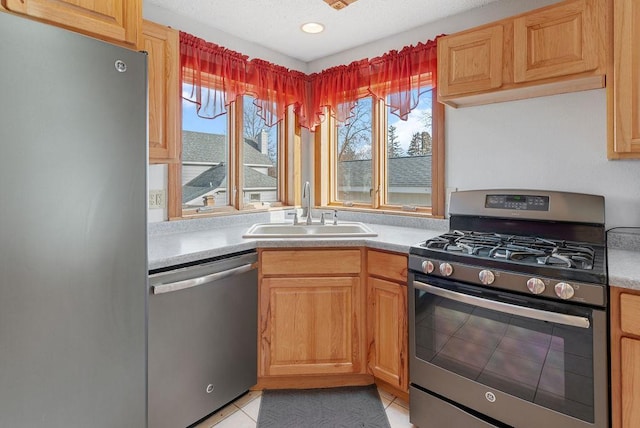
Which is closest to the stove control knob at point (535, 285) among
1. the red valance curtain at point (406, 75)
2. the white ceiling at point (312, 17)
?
the red valance curtain at point (406, 75)

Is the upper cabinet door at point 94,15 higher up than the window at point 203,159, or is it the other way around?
the upper cabinet door at point 94,15

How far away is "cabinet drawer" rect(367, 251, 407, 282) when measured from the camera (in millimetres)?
1841

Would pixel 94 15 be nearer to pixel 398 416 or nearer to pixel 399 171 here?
pixel 399 171

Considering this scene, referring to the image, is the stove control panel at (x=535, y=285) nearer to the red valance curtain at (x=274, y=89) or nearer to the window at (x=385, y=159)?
the window at (x=385, y=159)

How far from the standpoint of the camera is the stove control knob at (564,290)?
127cm

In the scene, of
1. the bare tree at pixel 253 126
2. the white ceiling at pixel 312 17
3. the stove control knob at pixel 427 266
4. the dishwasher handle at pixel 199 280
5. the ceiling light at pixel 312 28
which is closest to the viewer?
the dishwasher handle at pixel 199 280

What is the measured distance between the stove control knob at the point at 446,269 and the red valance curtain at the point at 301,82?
48.5 inches

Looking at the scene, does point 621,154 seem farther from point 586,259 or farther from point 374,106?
point 374,106

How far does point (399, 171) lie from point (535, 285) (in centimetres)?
148

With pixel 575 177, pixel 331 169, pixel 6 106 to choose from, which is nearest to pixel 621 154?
pixel 575 177

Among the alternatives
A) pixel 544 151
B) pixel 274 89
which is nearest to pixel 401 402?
pixel 544 151

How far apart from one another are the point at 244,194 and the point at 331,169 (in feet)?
2.69

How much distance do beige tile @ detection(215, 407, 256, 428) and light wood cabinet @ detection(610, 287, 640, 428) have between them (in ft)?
5.04

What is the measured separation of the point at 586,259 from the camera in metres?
1.38
